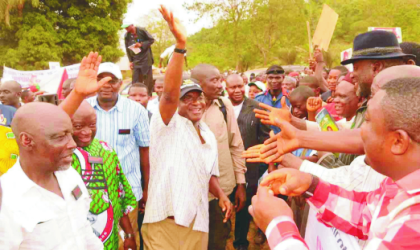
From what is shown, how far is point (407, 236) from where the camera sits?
103 cm

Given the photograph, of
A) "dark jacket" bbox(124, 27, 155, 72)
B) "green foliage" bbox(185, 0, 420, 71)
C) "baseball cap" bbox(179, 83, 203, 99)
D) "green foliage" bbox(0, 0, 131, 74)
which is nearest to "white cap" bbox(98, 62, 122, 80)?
"baseball cap" bbox(179, 83, 203, 99)

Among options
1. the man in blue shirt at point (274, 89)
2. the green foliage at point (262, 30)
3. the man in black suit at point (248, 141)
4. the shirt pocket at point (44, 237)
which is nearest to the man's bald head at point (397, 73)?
the shirt pocket at point (44, 237)

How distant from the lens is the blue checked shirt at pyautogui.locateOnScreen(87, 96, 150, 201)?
3.34 meters

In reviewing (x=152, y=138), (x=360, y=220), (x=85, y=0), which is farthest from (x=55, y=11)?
(x=360, y=220)

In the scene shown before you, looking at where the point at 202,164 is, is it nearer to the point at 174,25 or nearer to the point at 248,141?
the point at 174,25

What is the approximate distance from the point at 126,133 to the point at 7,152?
3.40 feet

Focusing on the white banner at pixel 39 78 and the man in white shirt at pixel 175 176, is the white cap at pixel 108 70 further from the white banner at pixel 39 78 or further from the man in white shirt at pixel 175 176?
the white banner at pixel 39 78

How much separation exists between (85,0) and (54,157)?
24985mm

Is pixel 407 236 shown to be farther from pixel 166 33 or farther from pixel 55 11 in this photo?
pixel 166 33

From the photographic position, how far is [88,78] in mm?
2484

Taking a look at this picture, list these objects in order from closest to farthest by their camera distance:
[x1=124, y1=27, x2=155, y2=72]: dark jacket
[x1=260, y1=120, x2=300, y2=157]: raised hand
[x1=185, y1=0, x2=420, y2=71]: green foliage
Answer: [x1=260, y1=120, x2=300, y2=157]: raised hand < [x1=124, y1=27, x2=155, y2=72]: dark jacket < [x1=185, y1=0, x2=420, y2=71]: green foliage

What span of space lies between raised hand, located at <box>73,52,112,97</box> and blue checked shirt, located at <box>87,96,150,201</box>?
877 mm

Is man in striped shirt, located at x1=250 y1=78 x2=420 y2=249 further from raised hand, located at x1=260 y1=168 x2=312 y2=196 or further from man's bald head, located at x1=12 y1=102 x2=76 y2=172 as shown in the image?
man's bald head, located at x1=12 y1=102 x2=76 y2=172

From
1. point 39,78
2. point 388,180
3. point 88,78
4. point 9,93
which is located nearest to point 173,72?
point 88,78
